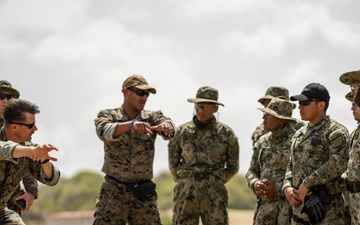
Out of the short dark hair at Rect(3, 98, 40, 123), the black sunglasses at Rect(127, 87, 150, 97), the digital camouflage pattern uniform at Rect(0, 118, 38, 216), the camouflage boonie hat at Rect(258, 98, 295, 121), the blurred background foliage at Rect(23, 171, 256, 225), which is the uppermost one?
the black sunglasses at Rect(127, 87, 150, 97)

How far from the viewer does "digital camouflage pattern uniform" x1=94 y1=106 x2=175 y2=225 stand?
9961 millimetres

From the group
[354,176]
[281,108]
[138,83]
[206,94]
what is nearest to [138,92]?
[138,83]

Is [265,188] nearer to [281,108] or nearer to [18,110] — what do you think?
[281,108]

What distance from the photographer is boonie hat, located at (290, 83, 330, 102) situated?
9.73m

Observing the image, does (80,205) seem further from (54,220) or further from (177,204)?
(177,204)

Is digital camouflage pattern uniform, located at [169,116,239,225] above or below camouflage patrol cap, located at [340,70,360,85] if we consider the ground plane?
below

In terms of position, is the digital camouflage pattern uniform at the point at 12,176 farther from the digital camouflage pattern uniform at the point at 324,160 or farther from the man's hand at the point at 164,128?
the digital camouflage pattern uniform at the point at 324,160

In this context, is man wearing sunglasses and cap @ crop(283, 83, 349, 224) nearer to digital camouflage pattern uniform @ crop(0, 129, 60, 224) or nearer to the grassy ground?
digital camouflage pattern uniform @ crop(0, 129, 60, 224)

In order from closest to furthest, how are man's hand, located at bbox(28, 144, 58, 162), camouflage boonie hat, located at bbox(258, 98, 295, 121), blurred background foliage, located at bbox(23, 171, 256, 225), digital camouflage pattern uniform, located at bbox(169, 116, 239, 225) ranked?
man's hand, located at bbox(28, 144, 58, 162), camouflage boonie hat, located at bbox(258, 98, 295, 121), digital camouflage pattern uniform, located at bbox(169, 116, 239, 225), blurred background foliage, located at bbox(23, 171, 256, 225)

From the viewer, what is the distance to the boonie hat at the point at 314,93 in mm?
9727

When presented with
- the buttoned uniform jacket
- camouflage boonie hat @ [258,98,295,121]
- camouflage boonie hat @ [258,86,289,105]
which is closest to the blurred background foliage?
camouflage boonie hat @ [258,86,289,105]

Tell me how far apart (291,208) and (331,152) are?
1045mm

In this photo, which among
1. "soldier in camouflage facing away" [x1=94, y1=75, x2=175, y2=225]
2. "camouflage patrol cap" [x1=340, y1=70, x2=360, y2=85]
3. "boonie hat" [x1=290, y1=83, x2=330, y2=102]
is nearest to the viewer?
"camouflage patrol cap" [x1=340, y1=70, x2=360, y2=85]

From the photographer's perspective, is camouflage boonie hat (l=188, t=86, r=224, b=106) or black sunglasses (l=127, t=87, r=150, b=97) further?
camouflage boonie hat (l=188, t=86, r=224, b=106)
